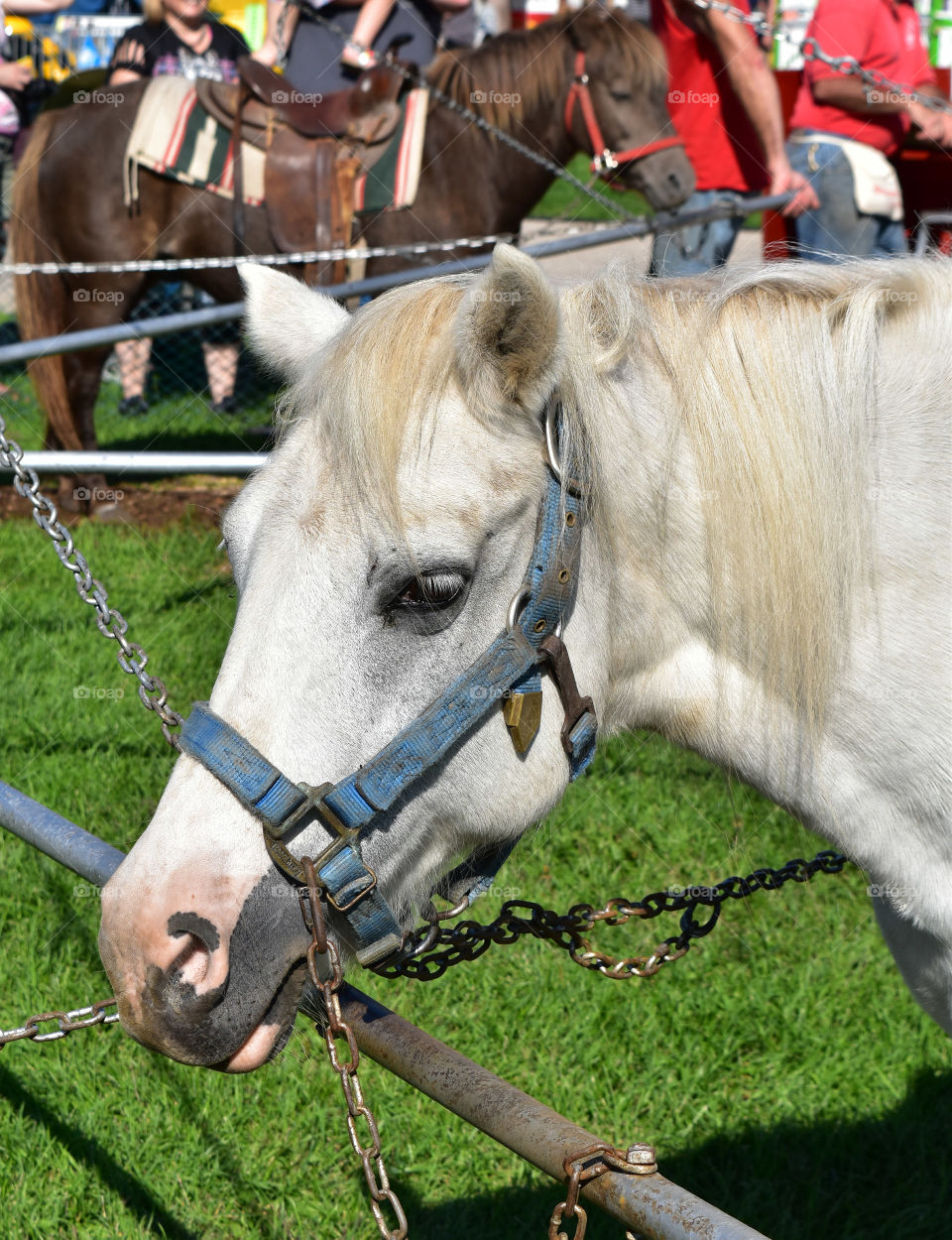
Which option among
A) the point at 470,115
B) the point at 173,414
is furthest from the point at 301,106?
the point at 173,414

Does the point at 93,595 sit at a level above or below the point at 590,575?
below

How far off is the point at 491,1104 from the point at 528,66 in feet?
20.9

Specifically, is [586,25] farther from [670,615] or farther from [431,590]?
[431,590]

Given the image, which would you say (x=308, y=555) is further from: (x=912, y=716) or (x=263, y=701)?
(x=912, y=716)

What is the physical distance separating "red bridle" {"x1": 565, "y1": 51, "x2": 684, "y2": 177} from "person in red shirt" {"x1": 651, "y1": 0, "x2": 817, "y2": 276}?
56 centimetres

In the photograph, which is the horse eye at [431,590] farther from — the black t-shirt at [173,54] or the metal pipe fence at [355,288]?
the black t-shirt at [173,54]

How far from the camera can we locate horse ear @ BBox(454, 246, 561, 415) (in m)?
1.37

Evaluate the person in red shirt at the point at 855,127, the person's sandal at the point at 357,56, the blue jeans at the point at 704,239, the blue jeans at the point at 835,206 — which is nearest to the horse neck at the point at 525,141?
the person's sandal at the point at 357,56

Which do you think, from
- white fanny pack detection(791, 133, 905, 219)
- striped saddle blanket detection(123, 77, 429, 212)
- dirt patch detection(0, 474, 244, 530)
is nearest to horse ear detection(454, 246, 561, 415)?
white fanny pack detection(791, 133, 905, 219)

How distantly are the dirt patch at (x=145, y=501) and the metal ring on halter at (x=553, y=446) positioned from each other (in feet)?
15.5

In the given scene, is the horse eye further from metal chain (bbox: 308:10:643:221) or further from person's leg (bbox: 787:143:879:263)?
metal chain (bbox: 308:10:643:221)

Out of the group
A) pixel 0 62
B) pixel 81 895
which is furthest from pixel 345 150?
pixel 81 895

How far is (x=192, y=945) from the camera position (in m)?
1.40

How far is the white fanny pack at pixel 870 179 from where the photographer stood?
16.8ft
